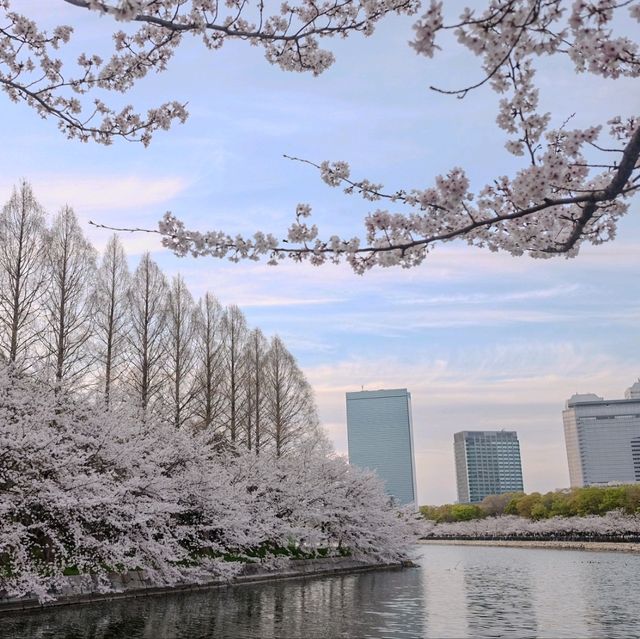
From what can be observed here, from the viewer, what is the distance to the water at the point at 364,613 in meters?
13.1

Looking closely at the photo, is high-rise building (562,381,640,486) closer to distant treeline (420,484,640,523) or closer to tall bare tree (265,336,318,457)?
distant treeline (420,484,640,523)

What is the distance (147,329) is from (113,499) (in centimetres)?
1282

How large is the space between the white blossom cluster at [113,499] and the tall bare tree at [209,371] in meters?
3.21

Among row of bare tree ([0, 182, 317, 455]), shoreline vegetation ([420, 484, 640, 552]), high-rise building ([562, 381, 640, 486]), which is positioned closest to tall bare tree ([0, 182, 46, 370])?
row of bare tree ([0, 182, 317, 455])

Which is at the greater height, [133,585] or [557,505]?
[133,585]

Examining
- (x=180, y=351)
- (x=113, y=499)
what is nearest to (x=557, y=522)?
(x=180, y=351)

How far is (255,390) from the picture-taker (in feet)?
123

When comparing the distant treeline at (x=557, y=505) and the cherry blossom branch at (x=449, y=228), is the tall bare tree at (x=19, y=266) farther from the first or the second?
the distant treeline at (x=557, y=505)

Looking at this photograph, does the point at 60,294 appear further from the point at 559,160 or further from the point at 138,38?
the point at 559,160

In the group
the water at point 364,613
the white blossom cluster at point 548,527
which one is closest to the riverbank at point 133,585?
the water at point 364,613

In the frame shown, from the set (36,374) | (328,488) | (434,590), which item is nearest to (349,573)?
(328,488)

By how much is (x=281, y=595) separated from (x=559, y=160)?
18327 millimetres

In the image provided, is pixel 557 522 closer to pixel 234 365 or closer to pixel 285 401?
pixel 285 401

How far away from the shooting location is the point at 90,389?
73.6 ft
